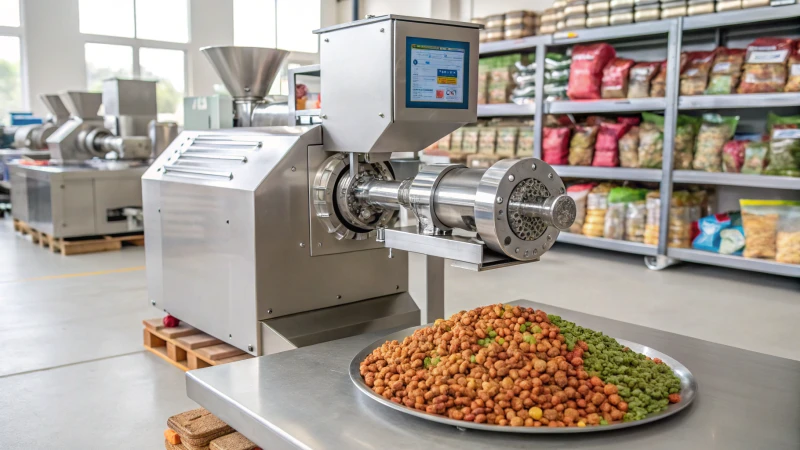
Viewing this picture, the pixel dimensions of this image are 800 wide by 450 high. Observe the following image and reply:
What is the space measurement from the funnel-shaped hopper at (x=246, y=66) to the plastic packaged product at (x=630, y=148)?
10.5 ft

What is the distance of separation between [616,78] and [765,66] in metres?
1.02

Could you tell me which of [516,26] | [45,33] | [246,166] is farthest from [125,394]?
[45,33]

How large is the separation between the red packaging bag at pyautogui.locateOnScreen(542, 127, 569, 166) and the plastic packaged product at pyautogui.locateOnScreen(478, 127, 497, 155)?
55cm

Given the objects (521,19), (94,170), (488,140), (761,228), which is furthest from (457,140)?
(94,170)

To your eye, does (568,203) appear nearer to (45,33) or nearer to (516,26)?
(516,26)

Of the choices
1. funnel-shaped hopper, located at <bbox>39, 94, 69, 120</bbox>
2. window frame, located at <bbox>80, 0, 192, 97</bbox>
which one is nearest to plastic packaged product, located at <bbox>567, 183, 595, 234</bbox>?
funnel-shaped hopper, located at <bbox>39, 94, 69, 120</bbox>

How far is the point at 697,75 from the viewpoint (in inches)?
186

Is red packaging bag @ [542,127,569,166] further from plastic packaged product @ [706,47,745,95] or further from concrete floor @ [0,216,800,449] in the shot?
plastic packaged product @ [706,47,745,95]

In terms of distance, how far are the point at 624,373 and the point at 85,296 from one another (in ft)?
11.6

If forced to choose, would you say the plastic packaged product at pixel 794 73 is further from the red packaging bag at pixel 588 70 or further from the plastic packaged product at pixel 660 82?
the red packaging bag at pixel 588 70

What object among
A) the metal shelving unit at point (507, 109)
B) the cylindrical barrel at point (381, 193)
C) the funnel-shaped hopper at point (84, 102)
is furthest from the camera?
the funnel-shaped hopper at point (84, 102)

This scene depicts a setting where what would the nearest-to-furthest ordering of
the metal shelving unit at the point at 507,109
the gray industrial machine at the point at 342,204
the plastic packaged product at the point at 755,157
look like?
the gray industrial machine at the point at 342,204
the plastic packaged product at the point at 755,157
the metal shelving unit at the point at 507,109

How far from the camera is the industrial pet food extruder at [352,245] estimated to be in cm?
122

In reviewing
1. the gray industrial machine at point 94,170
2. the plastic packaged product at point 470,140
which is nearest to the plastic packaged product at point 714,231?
the plastic packaged product at point 470,140
